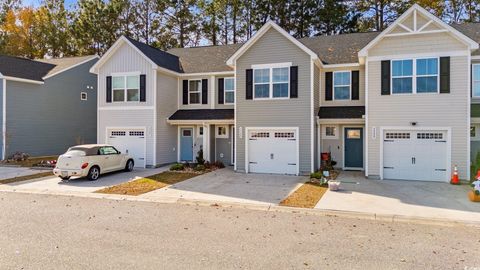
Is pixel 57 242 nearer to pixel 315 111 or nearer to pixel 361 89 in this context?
pixel 315 111

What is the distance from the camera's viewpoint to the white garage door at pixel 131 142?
18.6 metres

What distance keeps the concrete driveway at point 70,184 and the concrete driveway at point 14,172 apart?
75.0 inches

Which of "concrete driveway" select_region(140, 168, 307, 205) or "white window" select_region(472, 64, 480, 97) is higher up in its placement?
"white window" select_region(472, 64, 480, 97)

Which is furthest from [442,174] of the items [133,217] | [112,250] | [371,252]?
[112,250]

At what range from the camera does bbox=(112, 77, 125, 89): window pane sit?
19.0 metres

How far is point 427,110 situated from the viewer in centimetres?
1401

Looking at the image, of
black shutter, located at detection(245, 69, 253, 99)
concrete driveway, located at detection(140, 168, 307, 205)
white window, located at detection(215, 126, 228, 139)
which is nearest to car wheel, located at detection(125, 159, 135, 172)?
concrete driveway, located at detection(140, 168, 307, 205)

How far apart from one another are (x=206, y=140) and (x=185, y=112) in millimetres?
2268

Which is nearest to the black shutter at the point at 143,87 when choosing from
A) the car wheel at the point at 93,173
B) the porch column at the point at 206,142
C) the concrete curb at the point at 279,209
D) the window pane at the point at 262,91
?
the porch column at the point at 206,142

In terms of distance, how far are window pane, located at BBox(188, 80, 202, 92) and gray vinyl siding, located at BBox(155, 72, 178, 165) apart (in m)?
0.85

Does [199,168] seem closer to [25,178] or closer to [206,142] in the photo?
[206,142]

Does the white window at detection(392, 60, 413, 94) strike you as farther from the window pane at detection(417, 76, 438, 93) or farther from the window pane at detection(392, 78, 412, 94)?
the window pane at detection(417, 76, 438, 93)

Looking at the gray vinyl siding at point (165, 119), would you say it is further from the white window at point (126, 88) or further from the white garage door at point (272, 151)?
the white garage door at point (272, 151)

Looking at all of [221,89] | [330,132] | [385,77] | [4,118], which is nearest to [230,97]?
[221,89]
